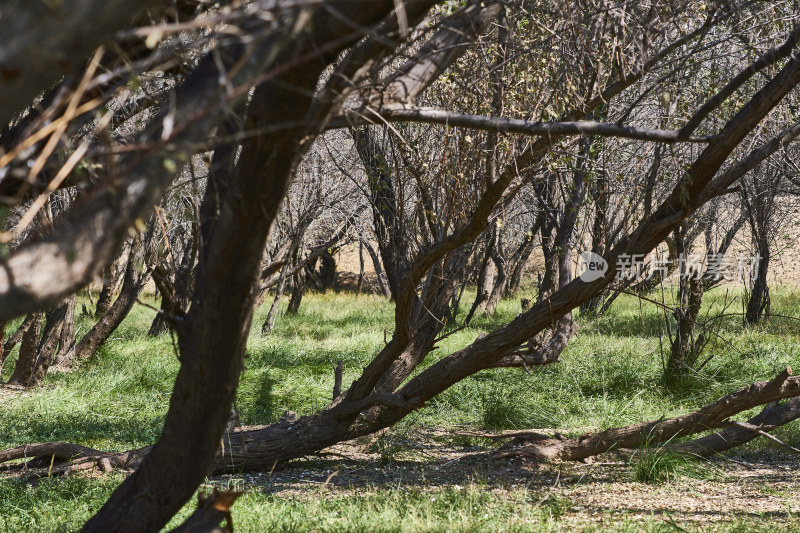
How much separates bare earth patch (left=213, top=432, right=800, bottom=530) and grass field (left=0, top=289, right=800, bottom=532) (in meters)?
0.03

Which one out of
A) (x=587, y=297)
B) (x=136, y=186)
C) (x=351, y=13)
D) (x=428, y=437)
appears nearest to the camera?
(x=136, y=186)

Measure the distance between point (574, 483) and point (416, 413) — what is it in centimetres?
232

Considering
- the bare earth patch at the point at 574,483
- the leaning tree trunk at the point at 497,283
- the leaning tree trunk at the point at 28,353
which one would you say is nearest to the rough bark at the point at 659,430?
the bare earth patch at the point at 574,483

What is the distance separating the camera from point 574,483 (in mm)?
4770

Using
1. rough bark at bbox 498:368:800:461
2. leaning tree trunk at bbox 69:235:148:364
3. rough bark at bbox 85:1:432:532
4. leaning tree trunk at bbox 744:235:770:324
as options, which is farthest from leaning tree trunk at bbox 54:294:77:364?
leaning tree trunk at bbox 744:235:770:324

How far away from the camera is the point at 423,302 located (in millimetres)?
5520

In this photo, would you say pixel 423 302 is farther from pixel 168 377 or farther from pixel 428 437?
pixel 168 377

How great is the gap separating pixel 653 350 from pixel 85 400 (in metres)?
6.51

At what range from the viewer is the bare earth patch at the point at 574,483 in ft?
13.6

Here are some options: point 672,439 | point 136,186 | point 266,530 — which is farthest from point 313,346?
point 136,186

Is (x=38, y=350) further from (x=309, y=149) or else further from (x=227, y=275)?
(x=227, y=275)

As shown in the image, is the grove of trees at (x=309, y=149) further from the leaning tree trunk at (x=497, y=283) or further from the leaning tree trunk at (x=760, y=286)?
the leaning tree trunk at (x=497, y=283)

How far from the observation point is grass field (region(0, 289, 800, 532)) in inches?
158

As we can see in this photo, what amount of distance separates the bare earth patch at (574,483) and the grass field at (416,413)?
0.03 metres
